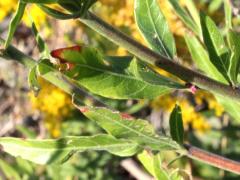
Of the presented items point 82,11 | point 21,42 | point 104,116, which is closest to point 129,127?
point 104,116

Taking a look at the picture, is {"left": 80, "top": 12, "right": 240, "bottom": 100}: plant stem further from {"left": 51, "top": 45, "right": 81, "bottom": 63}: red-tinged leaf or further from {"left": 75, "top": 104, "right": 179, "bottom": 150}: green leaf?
{"left": 75, "top": 104, "right": 179, "bottom": 150}: green leaf

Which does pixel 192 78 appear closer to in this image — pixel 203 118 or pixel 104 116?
pixel 104 116

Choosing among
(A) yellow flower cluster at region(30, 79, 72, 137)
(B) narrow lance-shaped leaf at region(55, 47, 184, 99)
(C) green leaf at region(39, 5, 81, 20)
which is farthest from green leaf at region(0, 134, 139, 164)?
(A) yellow flower cluster at region(30, 79, 72, 137)

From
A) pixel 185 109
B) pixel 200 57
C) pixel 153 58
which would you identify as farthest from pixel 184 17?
pixel 185 109

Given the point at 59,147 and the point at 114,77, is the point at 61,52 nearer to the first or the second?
the point at 114,77

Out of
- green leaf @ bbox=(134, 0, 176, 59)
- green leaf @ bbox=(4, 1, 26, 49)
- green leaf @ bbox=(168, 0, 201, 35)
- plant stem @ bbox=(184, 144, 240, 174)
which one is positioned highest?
green leaf @ bbox=(4, 1, 26, 49)
